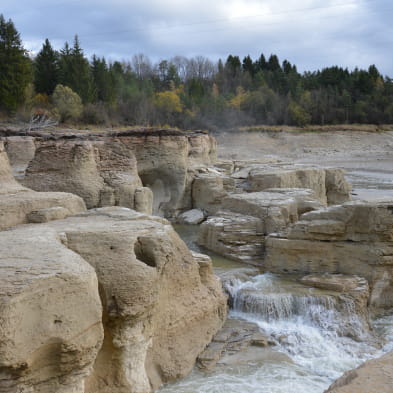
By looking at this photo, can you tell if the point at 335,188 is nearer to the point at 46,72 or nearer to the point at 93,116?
the point at 93,116

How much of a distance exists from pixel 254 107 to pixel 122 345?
41.5 m

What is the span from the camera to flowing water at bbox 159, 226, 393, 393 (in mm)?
5617

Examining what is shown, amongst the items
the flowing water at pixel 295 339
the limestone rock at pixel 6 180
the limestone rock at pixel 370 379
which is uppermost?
the limestone rock at pixel 6 180

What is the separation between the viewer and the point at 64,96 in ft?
88.5

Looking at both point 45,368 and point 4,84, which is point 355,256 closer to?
point 45,368

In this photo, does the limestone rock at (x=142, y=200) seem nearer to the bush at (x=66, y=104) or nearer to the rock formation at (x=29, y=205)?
the rock formation at (x=29, y=205)

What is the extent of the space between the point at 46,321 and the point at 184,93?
1727 inches

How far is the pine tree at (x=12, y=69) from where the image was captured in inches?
992

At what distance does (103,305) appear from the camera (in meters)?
4.53

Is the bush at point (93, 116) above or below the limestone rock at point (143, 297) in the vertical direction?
above

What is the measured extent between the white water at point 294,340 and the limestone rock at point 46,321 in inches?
77.2

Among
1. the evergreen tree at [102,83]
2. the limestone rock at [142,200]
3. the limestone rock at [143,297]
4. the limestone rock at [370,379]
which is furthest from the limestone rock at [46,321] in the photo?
the evergreen tree at [102,83]

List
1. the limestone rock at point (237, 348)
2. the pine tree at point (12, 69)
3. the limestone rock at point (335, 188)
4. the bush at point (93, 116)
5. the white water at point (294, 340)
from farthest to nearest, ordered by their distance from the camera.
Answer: the bush at point (93, 116), the pine tree at point (12, 69), the limestone rock at point (335, 188), the limestone rock at point (237, 348), the white water at point (294, 340)

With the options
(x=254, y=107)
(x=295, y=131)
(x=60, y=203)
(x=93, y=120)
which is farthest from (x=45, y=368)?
(x=254, y=107)
